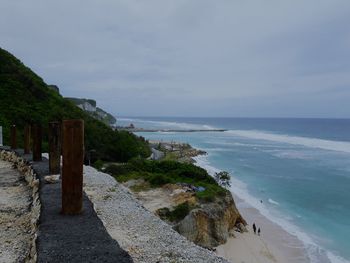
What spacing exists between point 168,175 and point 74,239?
17.6 m

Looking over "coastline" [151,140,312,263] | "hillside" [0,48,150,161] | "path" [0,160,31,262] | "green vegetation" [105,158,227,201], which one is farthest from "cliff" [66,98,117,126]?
"path" [0,160,31,262]

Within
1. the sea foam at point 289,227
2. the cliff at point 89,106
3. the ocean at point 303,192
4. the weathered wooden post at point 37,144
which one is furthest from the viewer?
the cliff at point 89,106

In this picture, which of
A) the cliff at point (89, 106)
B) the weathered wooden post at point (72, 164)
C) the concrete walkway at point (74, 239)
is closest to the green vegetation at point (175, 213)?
the concrete walkway at point (74, 239)

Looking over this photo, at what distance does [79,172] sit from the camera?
6.00 m

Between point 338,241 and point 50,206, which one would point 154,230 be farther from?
point 338,241

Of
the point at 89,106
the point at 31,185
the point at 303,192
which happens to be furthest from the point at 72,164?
the point at 89,106

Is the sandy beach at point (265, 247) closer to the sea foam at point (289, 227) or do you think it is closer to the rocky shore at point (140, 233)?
the sea foam at point (289, 227)

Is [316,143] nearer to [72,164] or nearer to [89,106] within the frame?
[89,106]

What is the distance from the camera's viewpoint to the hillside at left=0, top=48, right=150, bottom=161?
1156 inches

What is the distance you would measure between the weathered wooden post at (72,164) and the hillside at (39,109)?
76.2 ft

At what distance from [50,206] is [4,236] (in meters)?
0.80

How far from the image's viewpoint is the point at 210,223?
17.0m

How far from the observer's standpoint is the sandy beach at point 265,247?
17359 millimetres

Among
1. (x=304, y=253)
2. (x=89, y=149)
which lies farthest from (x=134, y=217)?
(x=89, y=149)
